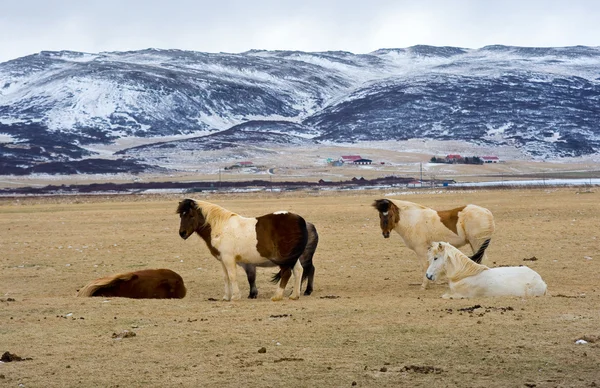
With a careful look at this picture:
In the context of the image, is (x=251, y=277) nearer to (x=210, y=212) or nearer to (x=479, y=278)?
(x=210, y=212)

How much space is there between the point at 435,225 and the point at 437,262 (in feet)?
8.79

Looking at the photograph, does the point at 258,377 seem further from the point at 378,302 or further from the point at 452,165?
the point at 452,165

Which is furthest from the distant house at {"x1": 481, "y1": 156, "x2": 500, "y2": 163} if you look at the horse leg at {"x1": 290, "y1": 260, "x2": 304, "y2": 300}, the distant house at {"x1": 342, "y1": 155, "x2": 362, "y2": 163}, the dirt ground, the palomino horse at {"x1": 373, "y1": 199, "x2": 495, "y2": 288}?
the horse leg at {"x1": 290, "y1": 260, "x2": 304, "y2": 300}

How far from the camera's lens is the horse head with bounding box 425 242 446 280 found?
643 inches

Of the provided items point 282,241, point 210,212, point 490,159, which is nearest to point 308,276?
point 282,241

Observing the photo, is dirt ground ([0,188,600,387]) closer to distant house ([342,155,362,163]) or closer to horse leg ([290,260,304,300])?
horse leg ([290,260,304,300])

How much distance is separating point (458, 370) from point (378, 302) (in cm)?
521

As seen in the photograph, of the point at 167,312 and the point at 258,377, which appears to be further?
the point at 167,312

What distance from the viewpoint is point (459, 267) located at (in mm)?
15938

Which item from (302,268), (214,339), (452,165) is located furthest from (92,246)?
Result: (452,165)

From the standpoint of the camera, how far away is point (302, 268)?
55.6ft

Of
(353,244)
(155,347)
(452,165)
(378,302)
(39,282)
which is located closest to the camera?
(155,347)

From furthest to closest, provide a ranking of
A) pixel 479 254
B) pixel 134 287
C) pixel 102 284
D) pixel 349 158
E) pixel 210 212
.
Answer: pixel 349 158 < pixel 479 254 < pixel 210 212 < pixel 102 284 < pixel 134 287

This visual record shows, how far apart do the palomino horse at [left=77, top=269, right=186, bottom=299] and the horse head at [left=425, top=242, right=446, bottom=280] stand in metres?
5.03
